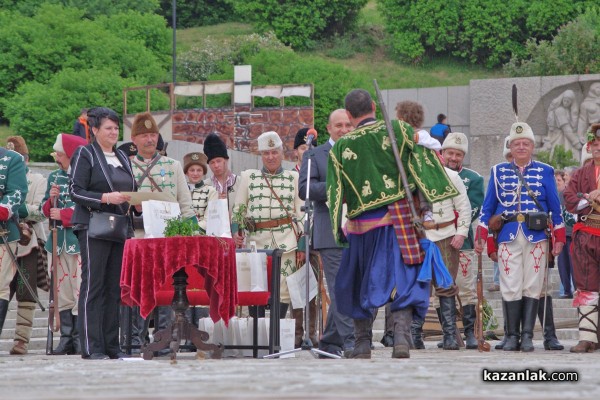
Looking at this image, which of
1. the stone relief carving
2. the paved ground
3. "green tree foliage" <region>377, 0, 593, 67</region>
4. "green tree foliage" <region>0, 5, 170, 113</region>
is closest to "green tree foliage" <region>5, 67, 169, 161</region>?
"green tree foliage" <region>0, 5, 170, 113</region>

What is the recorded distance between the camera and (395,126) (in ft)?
34.7

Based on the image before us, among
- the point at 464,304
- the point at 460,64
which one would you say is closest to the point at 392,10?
the point at 460,64

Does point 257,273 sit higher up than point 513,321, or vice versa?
point 257,273

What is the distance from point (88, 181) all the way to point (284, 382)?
4980mm

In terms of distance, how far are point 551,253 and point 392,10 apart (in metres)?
57.3

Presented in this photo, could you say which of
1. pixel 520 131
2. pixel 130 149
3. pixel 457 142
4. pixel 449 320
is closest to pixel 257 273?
pixel 130 149

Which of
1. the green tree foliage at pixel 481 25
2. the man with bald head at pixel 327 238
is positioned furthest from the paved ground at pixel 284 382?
the green tree foliage at pixel 481 25

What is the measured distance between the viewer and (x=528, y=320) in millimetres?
13602

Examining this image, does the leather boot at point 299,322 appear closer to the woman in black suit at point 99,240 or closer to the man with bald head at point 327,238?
the man with bald head at point 327,238

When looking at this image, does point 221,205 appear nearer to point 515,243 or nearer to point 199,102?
point 515,243

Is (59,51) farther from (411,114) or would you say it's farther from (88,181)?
(88,181)

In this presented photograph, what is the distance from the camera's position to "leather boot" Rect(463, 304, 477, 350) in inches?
572

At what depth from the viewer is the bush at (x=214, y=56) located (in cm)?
5978

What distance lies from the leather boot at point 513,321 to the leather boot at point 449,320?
63cm
